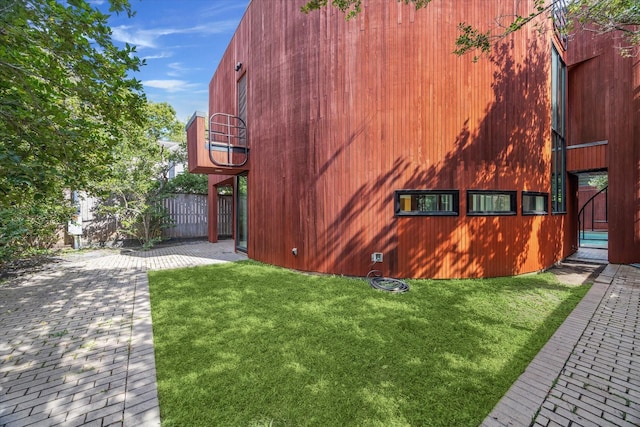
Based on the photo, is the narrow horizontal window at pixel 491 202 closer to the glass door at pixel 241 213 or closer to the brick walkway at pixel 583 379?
the brick walkway at pixel 583 379

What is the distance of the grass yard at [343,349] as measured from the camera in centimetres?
224

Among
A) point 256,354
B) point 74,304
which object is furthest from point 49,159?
point 256,354

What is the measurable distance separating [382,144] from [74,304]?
698cm

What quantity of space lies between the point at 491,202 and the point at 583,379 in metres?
4.58

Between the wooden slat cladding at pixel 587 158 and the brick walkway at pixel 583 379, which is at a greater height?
the wooden slat cladding at pixel 587 158

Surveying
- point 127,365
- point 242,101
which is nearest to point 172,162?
point 242,101

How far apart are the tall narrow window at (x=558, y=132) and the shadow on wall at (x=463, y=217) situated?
90.9 inches

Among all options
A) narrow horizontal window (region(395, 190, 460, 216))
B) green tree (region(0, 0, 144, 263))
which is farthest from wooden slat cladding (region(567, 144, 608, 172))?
green tree (region(0, 0, 144, 263))

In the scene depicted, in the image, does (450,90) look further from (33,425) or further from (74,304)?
(74,304)

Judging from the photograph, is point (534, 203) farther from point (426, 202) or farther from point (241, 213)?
point (241, 213)

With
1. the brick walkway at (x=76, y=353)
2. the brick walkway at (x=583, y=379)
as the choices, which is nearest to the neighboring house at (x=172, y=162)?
the brick walkway at (x=76, y=353)

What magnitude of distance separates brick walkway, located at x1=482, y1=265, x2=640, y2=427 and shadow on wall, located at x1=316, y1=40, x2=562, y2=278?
226cm

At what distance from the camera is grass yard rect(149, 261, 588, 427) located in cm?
224

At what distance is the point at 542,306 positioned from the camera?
468 centimetres
